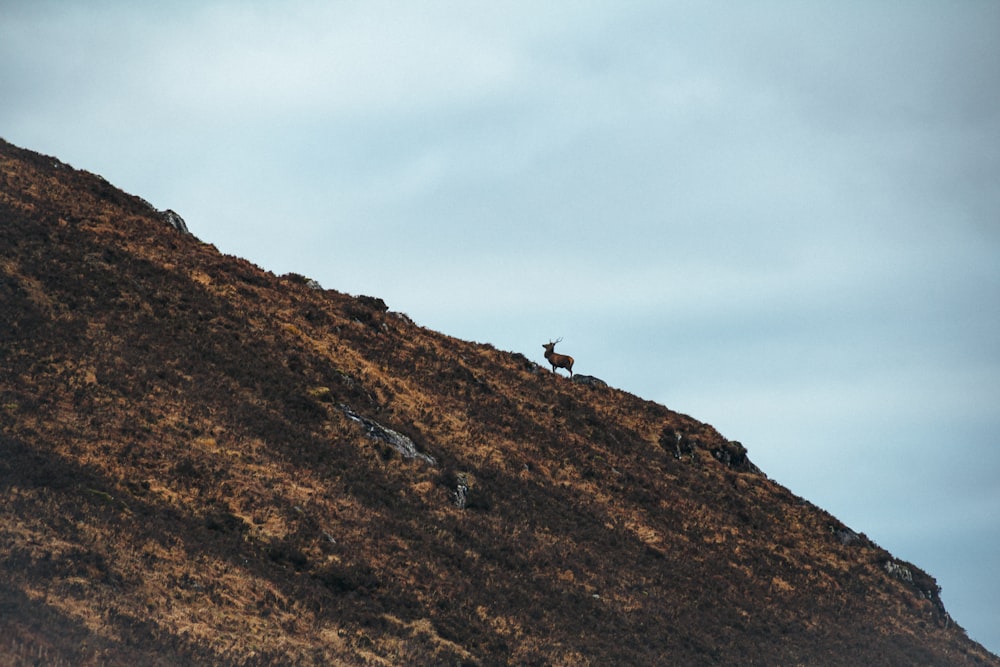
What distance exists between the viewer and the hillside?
880 inches

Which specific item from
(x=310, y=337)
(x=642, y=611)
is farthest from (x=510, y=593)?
(x=310, y=337)

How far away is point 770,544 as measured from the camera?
47656 millimetres

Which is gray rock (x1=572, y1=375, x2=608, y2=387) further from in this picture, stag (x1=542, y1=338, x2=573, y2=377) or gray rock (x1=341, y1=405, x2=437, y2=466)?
gray rock (x1=341, y1=405, x2=437, y2=466)

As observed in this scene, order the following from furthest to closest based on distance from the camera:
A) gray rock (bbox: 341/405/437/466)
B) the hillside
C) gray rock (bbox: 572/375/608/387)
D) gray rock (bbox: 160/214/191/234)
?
1. gray rock (bbox: 572/375/608/387)
2. gray rock (bbox: 160/214/191/234)
3. gray rock (bbox: 341/405/437/466)
4. the hillside

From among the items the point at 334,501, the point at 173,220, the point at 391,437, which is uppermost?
the point at 173,220

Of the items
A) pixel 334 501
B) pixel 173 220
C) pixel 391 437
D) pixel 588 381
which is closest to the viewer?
pixel 334 501

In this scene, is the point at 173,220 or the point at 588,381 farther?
the point at 588,381

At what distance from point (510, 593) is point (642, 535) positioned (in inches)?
493

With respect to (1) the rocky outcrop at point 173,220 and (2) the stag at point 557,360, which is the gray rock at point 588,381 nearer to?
(2) the stag at point 557,360

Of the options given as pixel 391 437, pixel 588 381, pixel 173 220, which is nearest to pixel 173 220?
pixel 173 220

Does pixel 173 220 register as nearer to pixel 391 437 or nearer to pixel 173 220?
pixel 173 220

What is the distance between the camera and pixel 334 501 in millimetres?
31766

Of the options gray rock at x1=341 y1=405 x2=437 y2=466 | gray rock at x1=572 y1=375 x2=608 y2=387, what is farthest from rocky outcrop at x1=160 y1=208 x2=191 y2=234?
gray rock at x1=572 y1=375 x2=608 y2=387

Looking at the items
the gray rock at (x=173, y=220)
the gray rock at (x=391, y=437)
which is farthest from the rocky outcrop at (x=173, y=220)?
the gray rock at (x=391, y=437)
